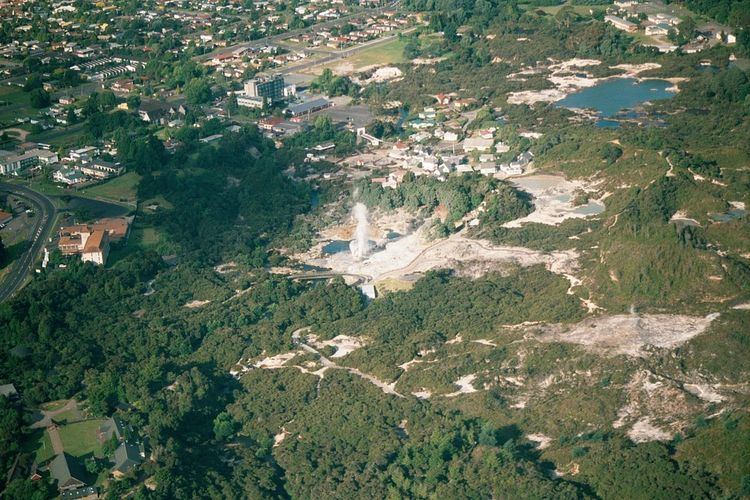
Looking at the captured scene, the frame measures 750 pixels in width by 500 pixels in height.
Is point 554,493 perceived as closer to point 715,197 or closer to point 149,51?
point 715,197

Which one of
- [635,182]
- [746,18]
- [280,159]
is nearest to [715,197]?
[635,182]

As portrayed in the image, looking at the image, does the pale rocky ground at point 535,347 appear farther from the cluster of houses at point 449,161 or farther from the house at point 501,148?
the house at point 501,148

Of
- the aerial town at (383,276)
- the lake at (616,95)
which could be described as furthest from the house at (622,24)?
the lake at (616,95)

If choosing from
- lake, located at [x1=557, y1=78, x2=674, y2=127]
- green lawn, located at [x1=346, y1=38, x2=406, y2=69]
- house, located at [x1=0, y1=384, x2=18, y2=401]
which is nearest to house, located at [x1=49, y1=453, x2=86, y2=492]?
house, located at [x1=0, y1=384, x2=18, y2=401]

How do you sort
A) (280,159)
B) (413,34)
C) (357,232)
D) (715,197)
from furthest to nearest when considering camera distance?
1. (413,34)
2. (280,159)
3. (357,232)
4. (715,197)

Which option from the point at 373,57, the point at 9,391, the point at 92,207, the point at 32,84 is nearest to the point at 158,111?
the point at 32,84

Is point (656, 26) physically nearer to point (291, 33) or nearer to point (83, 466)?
point (291, 33)
